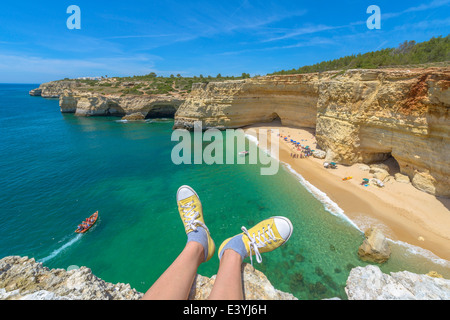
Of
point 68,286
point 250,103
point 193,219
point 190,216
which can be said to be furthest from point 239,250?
point 250,103

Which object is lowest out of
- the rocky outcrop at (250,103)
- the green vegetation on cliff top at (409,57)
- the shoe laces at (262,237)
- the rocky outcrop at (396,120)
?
the shoe laces at (262,237)

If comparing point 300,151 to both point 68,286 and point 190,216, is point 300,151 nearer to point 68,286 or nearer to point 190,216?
point 190,216

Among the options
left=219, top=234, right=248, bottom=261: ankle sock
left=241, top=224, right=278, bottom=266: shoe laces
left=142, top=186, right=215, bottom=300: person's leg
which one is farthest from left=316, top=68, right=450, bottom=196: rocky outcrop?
left=142, top=186, right=215, bottom=300: person's leg

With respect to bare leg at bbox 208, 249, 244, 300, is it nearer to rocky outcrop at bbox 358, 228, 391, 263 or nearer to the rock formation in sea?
the rock formation in sea

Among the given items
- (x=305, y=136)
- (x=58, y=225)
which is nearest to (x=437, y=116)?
(x=305, y=136)

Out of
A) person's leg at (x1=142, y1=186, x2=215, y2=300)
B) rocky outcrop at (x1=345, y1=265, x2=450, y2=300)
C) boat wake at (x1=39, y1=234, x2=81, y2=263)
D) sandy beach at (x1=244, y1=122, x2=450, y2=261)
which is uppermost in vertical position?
person's leg at (x1=142, y1=186, x2=215, y2=300)

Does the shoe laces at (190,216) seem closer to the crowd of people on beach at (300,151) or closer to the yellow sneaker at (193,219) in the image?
the yellow sneaker at (193,219)

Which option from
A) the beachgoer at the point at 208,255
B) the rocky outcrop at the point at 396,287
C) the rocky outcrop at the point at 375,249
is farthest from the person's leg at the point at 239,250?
the rocky outcrop at the point at 375,249

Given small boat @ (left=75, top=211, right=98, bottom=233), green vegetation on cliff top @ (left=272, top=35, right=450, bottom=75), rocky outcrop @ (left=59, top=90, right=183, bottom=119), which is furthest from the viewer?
rocky outcrop @ (left=59, top=90, right=183, bottom=119)
